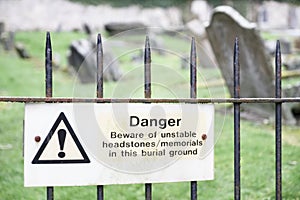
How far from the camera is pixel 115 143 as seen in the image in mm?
1782

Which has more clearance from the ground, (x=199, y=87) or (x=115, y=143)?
(x=199, y=87)

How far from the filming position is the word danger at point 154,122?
1.79m

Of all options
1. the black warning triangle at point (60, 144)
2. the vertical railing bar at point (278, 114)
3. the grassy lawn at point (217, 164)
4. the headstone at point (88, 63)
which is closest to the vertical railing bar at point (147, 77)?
the black warning triangle at point (60, 144)

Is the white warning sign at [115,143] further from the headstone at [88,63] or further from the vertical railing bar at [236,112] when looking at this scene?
the headstone at [88,63]

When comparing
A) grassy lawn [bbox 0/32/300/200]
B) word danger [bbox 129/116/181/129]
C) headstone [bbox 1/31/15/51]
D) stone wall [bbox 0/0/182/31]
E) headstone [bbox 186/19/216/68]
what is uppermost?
stone wall [bbox 0/0/182/31]

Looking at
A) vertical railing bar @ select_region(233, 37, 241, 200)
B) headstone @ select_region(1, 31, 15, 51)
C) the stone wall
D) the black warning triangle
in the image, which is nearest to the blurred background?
headstone @ select_region(1, 31, 15, 51)

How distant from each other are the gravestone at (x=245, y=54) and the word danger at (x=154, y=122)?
10.1 ft

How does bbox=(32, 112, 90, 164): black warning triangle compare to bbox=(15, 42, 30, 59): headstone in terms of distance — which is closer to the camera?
bbox=(32, 112, 90, 164): black warning triangle

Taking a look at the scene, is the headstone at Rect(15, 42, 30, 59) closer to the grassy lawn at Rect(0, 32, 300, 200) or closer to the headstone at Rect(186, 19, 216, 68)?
the headstone at Rect(186, 19, 216, 68)

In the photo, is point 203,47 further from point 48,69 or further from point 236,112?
point 48,69

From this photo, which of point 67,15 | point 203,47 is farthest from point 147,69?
point 67,15

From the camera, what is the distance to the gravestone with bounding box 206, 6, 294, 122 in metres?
4.75

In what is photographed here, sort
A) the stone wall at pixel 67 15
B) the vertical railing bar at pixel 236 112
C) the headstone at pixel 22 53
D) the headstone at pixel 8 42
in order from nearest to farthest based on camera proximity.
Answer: the vertical railing bar at pixel 236 112, the headstone at pixel 22 53, the headstone at pixel 8 42, the stone wall at pixel 67 15

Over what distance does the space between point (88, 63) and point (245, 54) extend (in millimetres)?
3592
